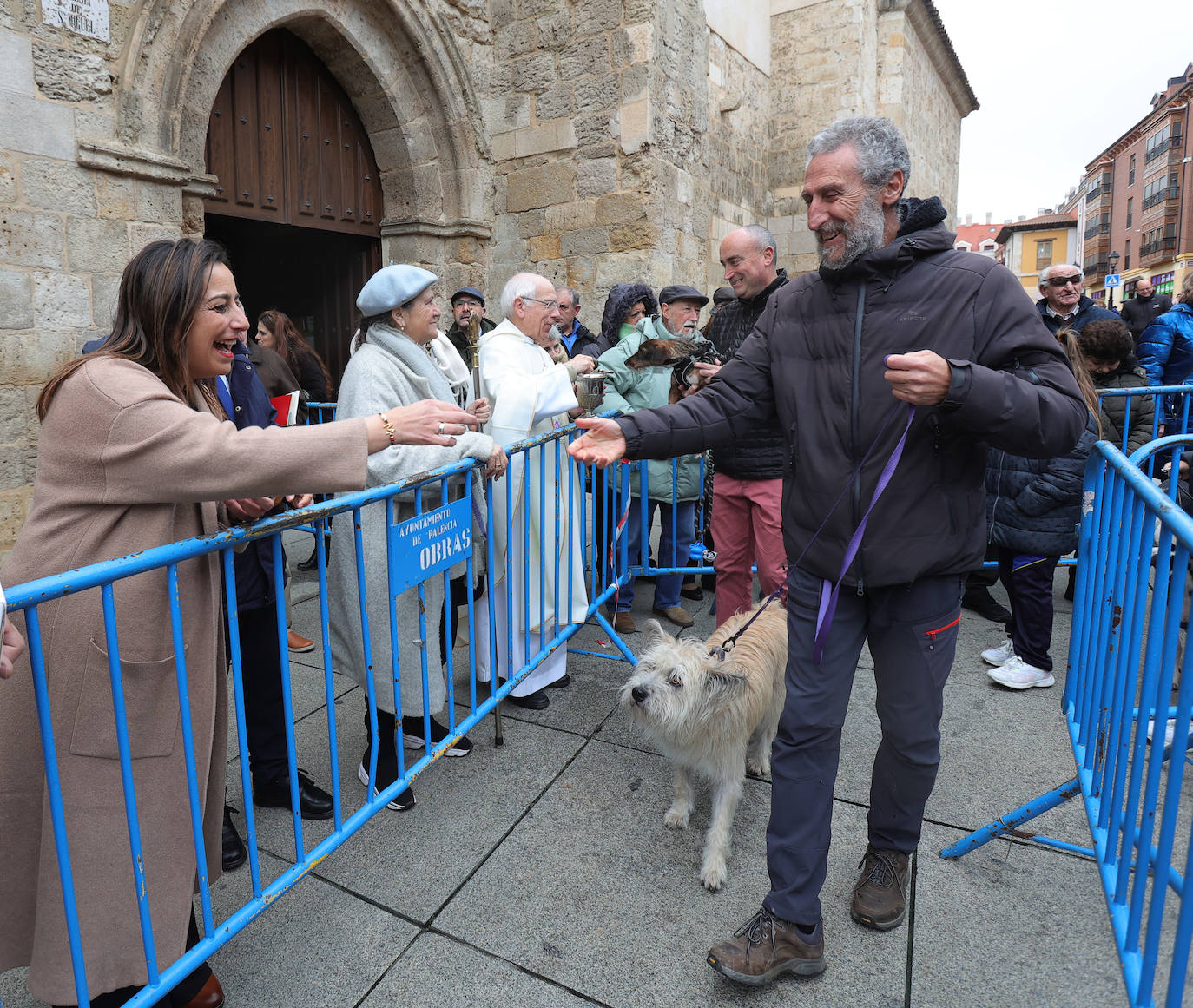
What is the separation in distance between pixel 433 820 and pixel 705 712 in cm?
115

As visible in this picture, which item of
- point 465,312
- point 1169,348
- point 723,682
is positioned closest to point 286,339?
point 465,312

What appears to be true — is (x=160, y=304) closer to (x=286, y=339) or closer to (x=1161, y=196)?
(x=286, y=339)

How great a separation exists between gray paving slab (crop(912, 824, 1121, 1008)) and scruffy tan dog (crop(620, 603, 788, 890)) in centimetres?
66

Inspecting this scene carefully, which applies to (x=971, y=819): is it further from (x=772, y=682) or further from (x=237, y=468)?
(x=237, y=468)

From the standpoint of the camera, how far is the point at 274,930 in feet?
7.55

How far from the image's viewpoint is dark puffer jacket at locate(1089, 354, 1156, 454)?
468 cm

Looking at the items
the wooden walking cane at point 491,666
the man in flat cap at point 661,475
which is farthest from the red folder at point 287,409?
the man in flat cap at point 661,475

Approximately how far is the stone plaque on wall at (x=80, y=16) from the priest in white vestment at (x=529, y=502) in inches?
135

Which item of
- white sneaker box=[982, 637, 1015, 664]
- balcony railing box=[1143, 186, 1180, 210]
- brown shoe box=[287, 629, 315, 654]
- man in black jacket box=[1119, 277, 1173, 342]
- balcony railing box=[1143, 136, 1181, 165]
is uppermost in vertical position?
balcony railing box=[1143, 136, 1181, 165]

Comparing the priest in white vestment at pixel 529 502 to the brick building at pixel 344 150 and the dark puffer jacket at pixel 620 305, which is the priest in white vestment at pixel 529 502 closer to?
the dark puffer jacket at pixel 620 305

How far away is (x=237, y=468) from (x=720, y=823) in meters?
1.95

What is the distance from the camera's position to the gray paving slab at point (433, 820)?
8.30 ft

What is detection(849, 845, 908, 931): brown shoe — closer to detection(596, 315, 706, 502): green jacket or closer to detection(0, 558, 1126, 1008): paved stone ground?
detection(0, 558, 1126, 1008): paved stone ground

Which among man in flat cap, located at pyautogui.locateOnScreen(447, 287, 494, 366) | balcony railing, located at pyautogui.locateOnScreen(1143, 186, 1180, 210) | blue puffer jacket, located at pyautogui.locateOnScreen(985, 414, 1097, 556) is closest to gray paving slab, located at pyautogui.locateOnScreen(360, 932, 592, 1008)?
→ blue puffer jacket, located at pyautogui.locateOnScreen(985, 414, 1097, 556)
